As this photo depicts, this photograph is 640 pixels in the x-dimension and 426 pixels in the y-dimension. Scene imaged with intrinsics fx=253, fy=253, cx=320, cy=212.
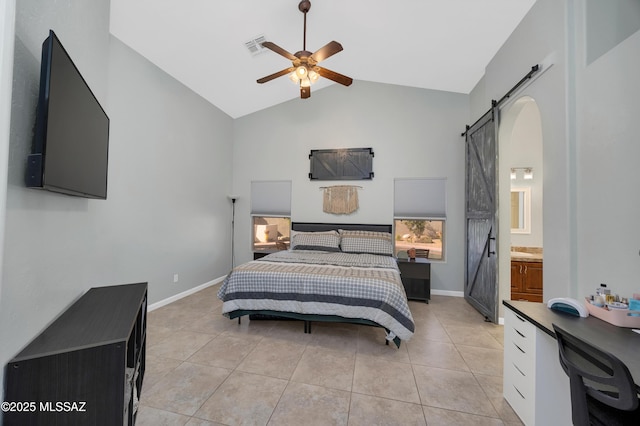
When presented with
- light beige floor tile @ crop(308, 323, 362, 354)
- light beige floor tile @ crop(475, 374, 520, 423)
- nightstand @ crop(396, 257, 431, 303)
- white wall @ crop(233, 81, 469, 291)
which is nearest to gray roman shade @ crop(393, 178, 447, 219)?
white wall @ crop(233, 81, 469, 291)

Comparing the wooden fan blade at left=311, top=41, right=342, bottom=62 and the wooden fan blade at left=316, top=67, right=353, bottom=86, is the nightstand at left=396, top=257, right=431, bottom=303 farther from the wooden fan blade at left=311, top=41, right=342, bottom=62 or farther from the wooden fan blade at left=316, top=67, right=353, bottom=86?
the wooden fan blade at left=311, top=41, right=342, bottom=62

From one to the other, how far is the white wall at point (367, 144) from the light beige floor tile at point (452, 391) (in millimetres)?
2462

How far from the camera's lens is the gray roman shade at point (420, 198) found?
4.44m

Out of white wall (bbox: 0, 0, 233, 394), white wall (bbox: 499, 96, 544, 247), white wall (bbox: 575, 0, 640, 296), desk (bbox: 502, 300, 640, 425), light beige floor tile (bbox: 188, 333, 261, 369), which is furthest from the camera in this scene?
white wall (bbox: 499, 96, 544, 247)

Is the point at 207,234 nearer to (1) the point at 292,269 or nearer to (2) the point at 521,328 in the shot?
(1) the point at 292,269

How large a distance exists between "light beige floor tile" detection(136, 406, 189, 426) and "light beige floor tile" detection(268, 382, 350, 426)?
58 cm

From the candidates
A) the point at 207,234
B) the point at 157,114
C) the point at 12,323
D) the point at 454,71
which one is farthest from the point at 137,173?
the point at 454,71

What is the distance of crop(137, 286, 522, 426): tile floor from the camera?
5.53 ft

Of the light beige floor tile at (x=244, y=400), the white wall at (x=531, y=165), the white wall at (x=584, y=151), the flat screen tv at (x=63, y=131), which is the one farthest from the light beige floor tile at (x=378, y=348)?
the white wall at (x=531, y=165)

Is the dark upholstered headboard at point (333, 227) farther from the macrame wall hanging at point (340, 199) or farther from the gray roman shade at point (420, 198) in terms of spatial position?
the gray roman shade at point (420, 198)

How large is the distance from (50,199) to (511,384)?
3.05 meters

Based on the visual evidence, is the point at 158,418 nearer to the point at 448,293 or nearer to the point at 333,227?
the point at 333,227

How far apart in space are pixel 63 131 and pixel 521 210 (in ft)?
18.5

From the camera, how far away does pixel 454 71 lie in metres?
3.76
